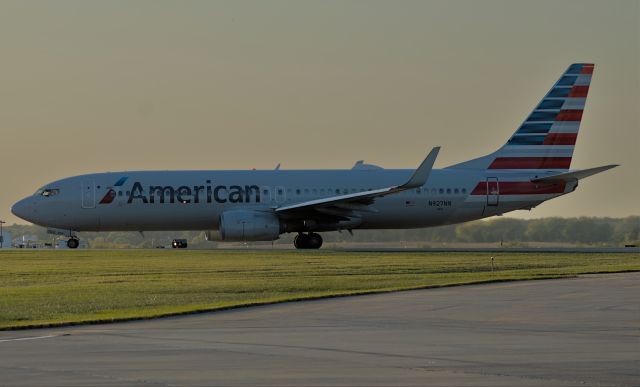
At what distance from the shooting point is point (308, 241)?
55.6m

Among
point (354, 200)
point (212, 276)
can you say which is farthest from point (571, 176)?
point (212, 276)

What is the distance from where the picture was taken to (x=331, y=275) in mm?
33719

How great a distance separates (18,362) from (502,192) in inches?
1681

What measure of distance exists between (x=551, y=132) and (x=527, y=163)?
213cm

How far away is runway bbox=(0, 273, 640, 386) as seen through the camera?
41.9ft

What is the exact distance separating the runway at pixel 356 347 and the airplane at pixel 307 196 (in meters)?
30.1

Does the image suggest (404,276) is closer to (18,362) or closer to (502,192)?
(18,362)

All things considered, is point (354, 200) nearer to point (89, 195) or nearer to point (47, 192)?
point (89, 195)

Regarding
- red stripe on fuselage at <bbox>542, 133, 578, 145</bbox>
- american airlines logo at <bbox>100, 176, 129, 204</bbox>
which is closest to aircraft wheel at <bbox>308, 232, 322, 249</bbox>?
american airlines logo at <bbox>100, 176, 129, 204</bbox>

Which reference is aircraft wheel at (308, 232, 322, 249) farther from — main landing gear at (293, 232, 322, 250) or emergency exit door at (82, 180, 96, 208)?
emergency exit door at (82, 180, 96, 208)

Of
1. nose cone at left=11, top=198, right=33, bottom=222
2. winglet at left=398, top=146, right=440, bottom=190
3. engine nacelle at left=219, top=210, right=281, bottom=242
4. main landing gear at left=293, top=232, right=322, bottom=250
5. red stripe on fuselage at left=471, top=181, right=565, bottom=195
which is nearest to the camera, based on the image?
winglet at left=398, top=146, right=440, bottom=190

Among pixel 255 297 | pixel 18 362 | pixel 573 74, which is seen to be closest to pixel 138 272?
pixel 255 297

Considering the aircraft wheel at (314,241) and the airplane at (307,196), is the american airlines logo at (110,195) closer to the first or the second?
the airplane at (307,196)

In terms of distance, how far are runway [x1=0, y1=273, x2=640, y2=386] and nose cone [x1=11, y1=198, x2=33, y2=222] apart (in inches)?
1344
